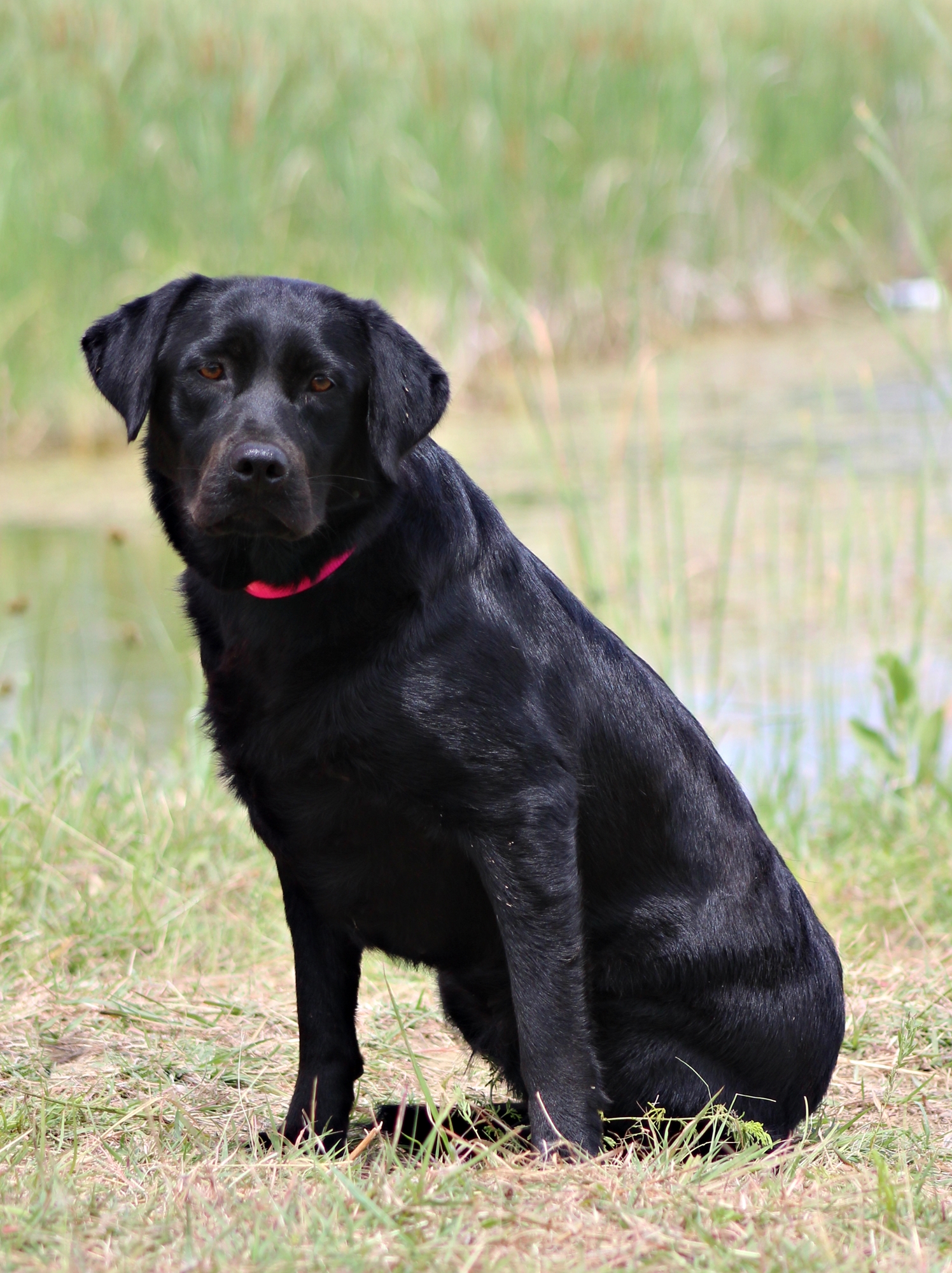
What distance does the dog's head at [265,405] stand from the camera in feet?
7.49

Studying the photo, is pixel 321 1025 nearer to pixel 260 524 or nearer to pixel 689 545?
pixel 260 524

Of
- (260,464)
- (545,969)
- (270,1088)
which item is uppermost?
(260,464)

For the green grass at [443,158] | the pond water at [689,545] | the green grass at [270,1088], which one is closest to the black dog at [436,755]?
the green grass at [270,1088]

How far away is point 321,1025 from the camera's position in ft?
8.29

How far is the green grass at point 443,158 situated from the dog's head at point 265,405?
4.43 metres

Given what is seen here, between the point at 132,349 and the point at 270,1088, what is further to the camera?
the point at 270,1088

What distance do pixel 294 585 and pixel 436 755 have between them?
1.16 feet

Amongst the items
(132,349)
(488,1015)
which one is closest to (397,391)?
(132,349)

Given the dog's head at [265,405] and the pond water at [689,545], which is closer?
the dog's head at [265,405]

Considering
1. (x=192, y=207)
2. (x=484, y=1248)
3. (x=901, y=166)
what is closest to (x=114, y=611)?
(x=192, y=207)

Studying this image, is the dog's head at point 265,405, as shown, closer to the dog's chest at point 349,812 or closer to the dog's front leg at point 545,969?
the dog's chest at point 349,812

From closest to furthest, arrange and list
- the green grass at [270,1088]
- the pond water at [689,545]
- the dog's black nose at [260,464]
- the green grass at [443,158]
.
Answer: the green grass at [270,1088] < the dog's black nose at [260,464] < the pond water at [689,545] < the green grass at [443,158]

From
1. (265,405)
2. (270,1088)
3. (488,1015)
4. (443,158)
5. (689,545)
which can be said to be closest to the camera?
(265,405)

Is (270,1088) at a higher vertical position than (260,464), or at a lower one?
lower
